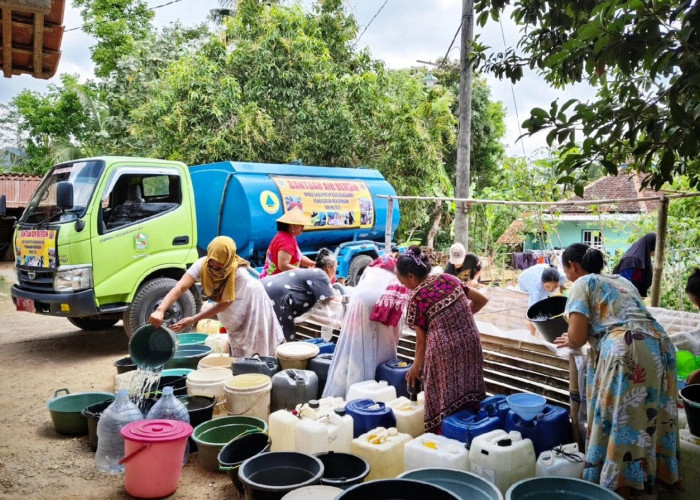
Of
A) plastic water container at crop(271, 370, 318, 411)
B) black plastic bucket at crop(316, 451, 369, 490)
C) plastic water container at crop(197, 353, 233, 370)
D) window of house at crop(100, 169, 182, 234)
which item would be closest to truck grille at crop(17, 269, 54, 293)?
window of house at crop(100, 169, 182, 234)

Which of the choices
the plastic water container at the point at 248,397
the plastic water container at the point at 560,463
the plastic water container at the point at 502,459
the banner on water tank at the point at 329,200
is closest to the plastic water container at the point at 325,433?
the plastic water container at the point at 248,397

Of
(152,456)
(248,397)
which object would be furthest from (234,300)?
(152,456)

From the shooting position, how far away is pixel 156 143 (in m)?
13.0

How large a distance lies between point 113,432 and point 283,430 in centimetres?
117

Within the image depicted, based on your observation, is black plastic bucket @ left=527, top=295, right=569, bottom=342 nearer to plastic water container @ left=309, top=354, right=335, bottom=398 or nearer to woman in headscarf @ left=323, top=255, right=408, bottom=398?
woman in headscarf @ left=323, top=255, right=408, bottom=398

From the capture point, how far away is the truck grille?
19.2ft

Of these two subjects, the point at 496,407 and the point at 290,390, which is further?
the point at 290,390

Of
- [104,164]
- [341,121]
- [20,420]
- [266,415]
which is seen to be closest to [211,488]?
Answer: [266,415]

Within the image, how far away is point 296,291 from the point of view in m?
5.17

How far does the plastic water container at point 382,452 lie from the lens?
3168 millimetres

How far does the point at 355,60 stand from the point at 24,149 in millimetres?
16619

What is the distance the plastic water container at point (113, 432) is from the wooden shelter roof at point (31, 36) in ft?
7.59

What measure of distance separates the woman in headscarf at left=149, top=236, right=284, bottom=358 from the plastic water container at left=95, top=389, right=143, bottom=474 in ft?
2.51

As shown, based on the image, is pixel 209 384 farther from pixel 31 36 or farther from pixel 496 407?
pixel 31 36
